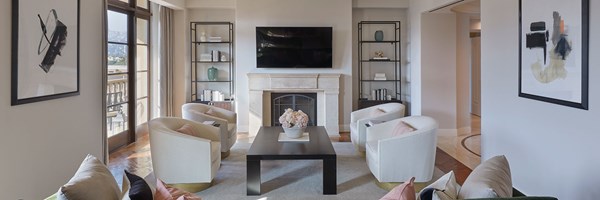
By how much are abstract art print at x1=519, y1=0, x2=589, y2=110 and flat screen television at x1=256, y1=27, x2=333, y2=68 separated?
4008mm

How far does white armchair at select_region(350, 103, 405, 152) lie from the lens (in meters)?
5.21

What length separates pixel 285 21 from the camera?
740 centimetres

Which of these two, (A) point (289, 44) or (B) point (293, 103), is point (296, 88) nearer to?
(B) point (293, 103)

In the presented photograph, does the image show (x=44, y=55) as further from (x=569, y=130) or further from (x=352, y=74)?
(x=352, y=74)

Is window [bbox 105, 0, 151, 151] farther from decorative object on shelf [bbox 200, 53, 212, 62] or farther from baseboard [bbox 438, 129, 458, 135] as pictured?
baseboard [bbox 438, 129, 458, 135]

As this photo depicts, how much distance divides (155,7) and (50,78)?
4190 millimetres

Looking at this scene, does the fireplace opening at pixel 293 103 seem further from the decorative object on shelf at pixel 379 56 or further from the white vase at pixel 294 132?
the white vase at pixel 294 132

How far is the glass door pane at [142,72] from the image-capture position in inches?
259

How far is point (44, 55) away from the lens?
3051 mm

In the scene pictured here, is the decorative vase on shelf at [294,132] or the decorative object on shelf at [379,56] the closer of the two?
the decorative vase on shelf at [294,132]

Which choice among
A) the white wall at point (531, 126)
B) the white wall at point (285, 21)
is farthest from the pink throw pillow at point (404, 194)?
the white wall at point (285, 21)

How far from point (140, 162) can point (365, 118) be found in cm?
314

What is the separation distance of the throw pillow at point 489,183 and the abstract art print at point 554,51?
1.42 meters

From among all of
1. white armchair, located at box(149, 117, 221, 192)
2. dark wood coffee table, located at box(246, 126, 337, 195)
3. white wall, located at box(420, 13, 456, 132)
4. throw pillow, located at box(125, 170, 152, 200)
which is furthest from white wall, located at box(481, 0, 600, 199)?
white armchair, located at box(149, 117, 221, 192)
